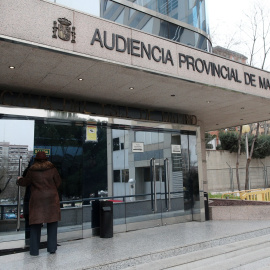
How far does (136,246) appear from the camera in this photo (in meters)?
5.71

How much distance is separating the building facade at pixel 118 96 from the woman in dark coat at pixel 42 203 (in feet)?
3.26

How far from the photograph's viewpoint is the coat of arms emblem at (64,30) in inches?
191

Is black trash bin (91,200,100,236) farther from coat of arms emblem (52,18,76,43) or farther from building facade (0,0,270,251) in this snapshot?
coat of arms emblem (52,18,76,43)

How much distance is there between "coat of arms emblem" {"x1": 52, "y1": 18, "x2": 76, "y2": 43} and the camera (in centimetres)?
486

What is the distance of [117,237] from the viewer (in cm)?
669

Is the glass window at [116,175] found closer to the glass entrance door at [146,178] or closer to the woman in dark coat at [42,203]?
the glass entrance door at [146,178]

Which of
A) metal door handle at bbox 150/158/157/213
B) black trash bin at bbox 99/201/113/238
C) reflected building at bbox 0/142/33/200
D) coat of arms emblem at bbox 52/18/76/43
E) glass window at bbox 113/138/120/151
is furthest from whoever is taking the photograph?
metal door handle at bbox 150/158/157/213

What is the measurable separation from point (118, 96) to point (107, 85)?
0.90 metres

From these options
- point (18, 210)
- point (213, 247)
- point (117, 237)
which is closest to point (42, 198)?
point (18, 210)

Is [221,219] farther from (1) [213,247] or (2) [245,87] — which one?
(2) [245,87]

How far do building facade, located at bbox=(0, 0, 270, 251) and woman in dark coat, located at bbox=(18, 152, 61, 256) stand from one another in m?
0.99

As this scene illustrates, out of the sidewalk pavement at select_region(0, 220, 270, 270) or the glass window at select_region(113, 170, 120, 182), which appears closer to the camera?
the sidewalk pavement at select_region(0, 220, 270, 270)

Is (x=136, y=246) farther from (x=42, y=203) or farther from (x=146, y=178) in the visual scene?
(x=146, y=178)

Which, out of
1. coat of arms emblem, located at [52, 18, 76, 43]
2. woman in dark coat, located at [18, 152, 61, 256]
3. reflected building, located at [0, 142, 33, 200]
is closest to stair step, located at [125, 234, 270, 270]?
woman in dark coat, located at [18, 152, 61, 256]
